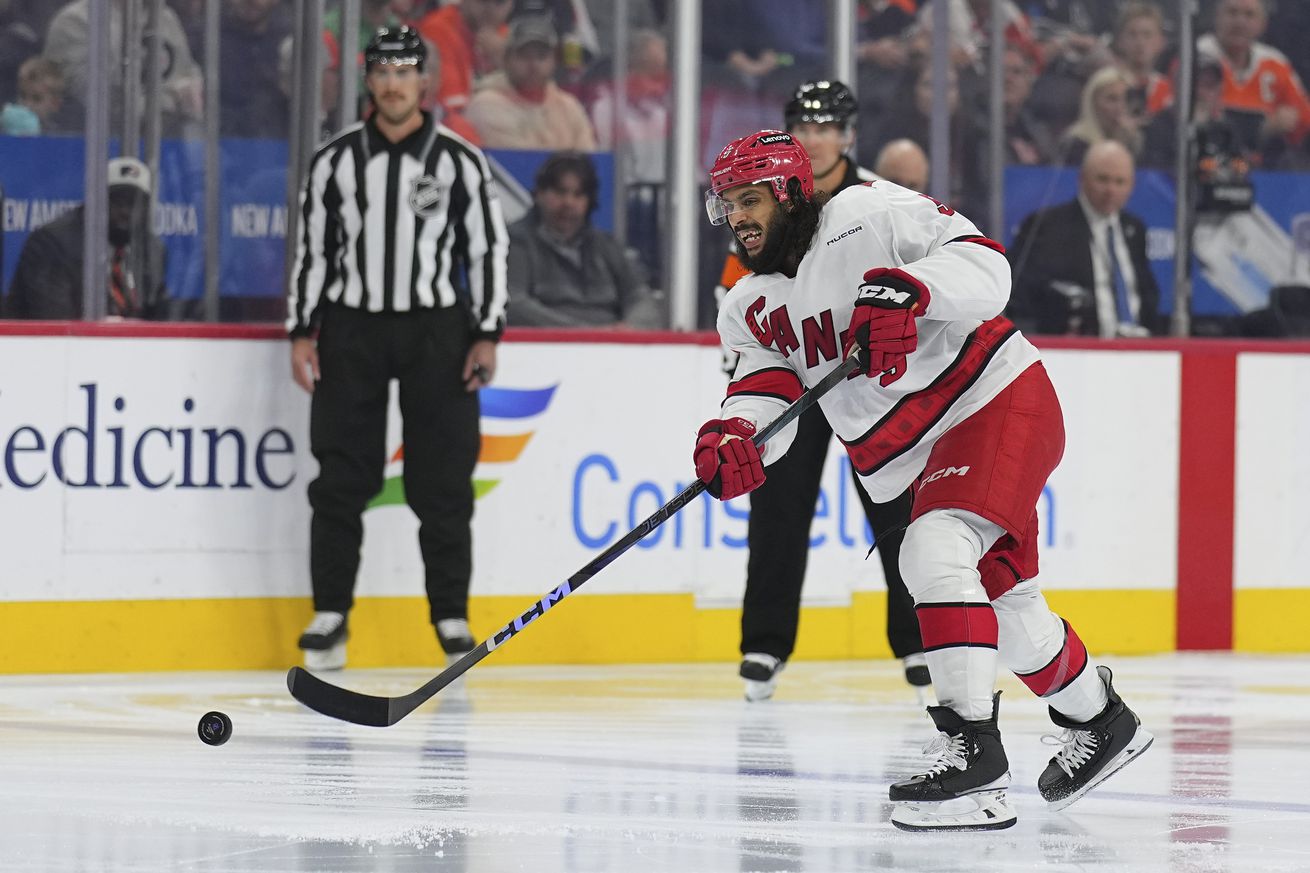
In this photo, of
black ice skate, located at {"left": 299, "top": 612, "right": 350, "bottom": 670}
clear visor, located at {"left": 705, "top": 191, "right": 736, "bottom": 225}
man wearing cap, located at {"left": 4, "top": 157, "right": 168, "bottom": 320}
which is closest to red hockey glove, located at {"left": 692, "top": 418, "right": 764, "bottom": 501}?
clear visor, located at {"left": 705, "top": 191, "right": 736, "bottom": 225}

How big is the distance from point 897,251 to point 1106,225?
2.68m

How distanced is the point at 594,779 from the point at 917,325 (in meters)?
0.94

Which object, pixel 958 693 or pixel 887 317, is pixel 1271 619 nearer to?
pixel 958 693

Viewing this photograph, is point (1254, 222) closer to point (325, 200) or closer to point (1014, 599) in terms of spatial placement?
point (325, 200)

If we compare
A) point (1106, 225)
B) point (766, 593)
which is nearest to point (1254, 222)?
point (1106, 225)

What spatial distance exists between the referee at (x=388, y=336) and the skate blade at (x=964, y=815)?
5.94 ft

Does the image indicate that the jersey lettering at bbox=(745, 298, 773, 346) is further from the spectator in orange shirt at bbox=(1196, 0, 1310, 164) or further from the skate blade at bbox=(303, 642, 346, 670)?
the spectator in orange shirt at bbox=(1196, 0, 1310, 164)

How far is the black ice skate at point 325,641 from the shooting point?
4.41m

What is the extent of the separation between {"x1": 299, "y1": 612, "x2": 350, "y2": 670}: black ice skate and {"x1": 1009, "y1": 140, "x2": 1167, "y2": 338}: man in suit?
1.99m

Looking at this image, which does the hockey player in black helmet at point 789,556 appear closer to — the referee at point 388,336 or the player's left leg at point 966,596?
the referee at point 388,336

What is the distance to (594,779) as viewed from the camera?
130 inches

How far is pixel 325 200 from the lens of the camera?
449 centimetres

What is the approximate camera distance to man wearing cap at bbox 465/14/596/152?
5.04 meters

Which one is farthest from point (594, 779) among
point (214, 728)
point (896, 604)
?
point (896, 604)
